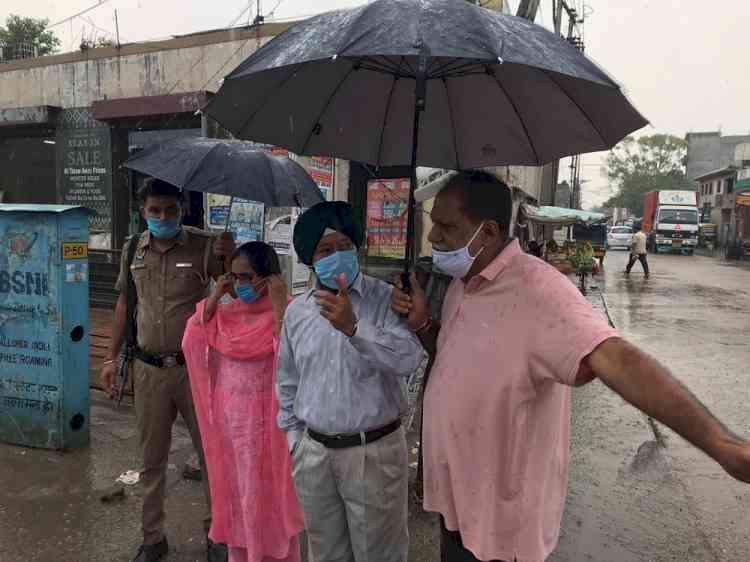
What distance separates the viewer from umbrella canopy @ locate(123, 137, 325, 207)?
268cm

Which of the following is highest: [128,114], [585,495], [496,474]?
[128,114]

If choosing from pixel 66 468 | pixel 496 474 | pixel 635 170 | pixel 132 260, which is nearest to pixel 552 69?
pixel 496 474

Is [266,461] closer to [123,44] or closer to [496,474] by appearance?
[496,474]

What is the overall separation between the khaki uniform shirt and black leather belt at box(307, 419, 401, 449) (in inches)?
47.1

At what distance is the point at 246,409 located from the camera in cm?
245

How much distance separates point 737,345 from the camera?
331 inches

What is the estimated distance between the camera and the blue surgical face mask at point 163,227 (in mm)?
2748

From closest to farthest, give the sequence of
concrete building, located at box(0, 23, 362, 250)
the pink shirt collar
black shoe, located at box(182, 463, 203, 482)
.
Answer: the pink shirt collar → black shoe, located at box(182, 463, 203, 482) → concrete building, located at box(0, 23, 362, 250)

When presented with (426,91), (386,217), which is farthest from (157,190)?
(386,217)

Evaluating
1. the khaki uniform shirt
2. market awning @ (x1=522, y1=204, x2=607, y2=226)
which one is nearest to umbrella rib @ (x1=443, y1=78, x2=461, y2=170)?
the khaki uniform shirt

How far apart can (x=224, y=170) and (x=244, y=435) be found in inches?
50.0

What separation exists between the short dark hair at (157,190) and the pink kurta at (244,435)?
2.24ft

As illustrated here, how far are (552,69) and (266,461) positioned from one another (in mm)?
1889

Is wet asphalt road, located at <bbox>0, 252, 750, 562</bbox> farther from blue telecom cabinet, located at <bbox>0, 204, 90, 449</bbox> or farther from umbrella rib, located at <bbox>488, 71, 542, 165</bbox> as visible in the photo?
umbrella rib, located at <bbox>488, 71, 542, 165</bbox>
